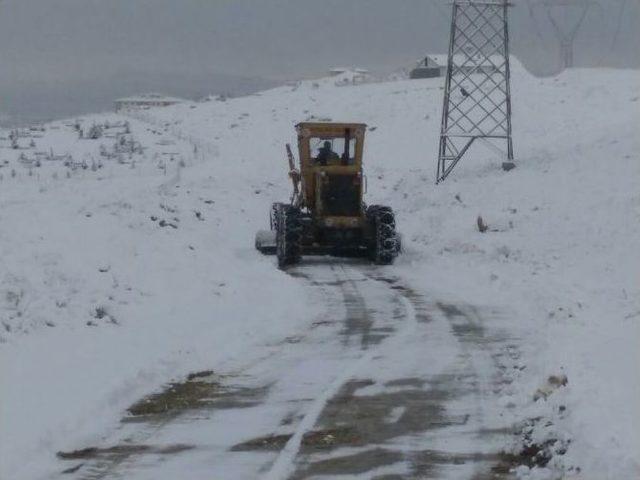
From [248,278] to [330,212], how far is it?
15.7ft

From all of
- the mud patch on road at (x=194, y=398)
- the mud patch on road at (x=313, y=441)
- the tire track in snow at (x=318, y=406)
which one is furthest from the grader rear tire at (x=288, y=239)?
the mud patch on road at (x=313, y=441)

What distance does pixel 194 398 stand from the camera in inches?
386

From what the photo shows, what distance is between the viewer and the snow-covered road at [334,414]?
758cm

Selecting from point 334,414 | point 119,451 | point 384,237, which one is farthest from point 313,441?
point 384,237

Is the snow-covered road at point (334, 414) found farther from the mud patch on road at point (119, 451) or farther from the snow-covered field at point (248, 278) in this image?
the snow-covered field at point (248, 278)

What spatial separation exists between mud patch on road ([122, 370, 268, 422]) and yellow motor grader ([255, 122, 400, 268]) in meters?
11.3

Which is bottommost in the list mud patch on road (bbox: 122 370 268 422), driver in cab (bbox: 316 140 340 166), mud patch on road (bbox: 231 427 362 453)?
mud patch on road (bbox: 231 427 362 453)

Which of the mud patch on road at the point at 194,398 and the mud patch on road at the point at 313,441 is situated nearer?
the mud patch on road at the point at 313,441

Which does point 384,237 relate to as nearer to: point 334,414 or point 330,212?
point 330,212

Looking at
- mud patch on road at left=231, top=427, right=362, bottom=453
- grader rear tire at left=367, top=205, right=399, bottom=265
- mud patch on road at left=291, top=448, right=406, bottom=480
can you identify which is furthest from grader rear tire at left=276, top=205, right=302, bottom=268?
mud patch on road at left=291, top=448, right=406, bottom=480

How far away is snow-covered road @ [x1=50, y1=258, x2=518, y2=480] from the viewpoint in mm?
7582

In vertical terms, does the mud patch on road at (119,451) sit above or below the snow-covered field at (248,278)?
below

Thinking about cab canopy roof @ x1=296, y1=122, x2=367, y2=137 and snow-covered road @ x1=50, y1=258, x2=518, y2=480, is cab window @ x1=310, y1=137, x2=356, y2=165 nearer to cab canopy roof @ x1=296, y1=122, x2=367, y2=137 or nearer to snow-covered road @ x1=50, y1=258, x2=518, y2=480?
cab canopy roof @ x1=296, y1=122, x2=367, y2=137

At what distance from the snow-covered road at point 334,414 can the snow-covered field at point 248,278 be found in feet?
0.97
